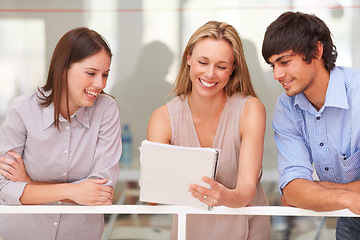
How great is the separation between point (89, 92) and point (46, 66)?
1355mm

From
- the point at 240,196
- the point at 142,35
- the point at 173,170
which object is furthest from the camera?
the point at 142,35

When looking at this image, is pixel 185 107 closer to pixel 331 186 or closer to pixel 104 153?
pixel 104 153

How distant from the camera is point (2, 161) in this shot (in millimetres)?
1715

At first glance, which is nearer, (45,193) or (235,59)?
(45,193)

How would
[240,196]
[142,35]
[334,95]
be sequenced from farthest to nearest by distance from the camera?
1. [142,35]
2. [334,95]
3. [240,196]

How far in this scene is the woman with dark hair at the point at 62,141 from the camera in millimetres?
1715

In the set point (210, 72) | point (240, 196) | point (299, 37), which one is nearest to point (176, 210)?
point (240, 196)

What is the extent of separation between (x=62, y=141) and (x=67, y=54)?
321mm

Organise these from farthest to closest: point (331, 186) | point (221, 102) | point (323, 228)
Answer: point (323, 228), point (221, 102), point (331, 186)

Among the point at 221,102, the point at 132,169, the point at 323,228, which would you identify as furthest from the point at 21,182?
the point at 323,228

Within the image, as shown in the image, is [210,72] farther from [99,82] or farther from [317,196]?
[317,196]

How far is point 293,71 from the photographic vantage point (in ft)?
5.53

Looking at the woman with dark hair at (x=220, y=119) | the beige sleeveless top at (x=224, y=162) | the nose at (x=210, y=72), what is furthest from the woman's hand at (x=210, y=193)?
the nose at (x=210, y=72)

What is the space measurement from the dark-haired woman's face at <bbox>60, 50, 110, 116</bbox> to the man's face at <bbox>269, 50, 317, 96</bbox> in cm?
61
